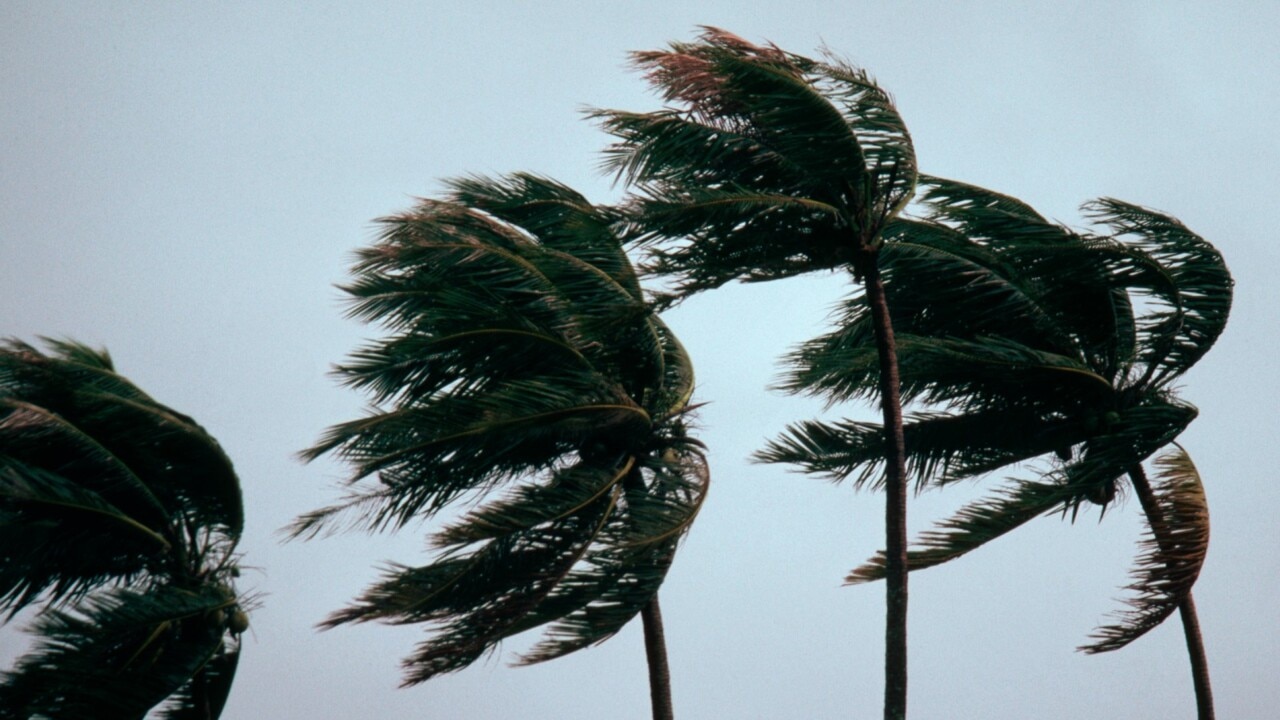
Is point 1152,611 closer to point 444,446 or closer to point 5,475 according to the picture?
point 444,446

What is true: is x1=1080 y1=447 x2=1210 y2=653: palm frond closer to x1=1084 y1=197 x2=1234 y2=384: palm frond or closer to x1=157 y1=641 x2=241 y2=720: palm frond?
x1=1084 y1=197 x2=1234 y2=384: palm frond

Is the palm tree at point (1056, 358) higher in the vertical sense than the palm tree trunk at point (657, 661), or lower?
higher

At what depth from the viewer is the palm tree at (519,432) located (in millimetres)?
13594

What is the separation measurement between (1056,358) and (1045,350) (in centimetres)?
63

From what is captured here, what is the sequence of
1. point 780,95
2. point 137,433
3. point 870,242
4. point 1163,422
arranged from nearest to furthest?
point 780,95 < point 870,242 < point 1163,422 < point 137,433

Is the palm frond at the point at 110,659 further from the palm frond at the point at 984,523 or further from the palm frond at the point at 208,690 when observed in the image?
the palm frond at the point at 984,523

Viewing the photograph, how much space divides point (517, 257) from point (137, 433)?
5017 mm

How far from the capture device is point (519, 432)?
1388cm

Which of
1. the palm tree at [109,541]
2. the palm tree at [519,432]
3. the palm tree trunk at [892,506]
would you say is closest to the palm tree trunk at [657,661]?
the palm tree at [519,432]

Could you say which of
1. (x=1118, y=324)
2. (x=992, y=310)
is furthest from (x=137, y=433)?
(x=1118, y=324)

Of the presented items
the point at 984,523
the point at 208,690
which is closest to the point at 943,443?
the point at 984,523

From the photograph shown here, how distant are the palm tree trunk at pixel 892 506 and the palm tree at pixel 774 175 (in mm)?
13

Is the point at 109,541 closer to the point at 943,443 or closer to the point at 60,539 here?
the point at 60,539

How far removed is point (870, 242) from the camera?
14.4m
